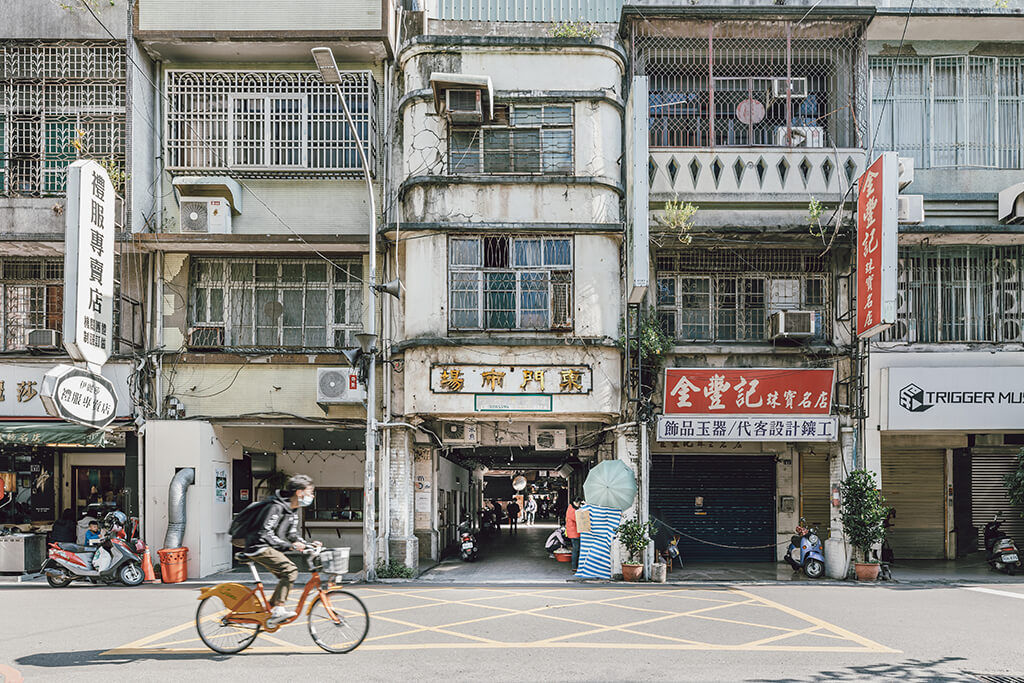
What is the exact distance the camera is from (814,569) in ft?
56.7

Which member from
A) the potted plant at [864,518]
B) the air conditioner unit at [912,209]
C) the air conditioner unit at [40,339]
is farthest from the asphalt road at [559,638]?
the air conditioner unit at [912,209]

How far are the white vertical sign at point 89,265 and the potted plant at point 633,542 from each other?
9683 millimetres

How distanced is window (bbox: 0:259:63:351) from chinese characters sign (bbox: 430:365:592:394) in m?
7.94

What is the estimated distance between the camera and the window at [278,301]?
18.1m

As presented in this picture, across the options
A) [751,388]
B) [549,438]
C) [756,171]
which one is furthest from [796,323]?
[549,438]

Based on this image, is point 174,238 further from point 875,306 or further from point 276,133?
point 875,306

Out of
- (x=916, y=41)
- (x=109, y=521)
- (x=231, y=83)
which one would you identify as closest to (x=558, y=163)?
(x=231, y=83)

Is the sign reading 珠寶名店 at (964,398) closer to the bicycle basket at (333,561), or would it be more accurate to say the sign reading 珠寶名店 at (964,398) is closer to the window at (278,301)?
the window at (278,301)

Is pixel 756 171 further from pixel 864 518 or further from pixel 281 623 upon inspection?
Answer: pixel 281 623

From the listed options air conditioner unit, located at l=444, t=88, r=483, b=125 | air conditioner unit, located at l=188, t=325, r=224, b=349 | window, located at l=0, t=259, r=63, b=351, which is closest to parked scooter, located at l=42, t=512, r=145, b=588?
air conditioner unit, located at l=188, t=325, r=224, b=349

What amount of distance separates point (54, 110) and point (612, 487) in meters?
13.2

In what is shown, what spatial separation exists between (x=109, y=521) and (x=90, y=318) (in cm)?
459

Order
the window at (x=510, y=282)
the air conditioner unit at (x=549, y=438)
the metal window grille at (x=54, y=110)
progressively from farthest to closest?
the air conditioner unit at (x=549, y=438)
the metal window grille at (x=54, y=110)
the window at (x=510, y=282)

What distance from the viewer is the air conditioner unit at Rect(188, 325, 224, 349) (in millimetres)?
17906
